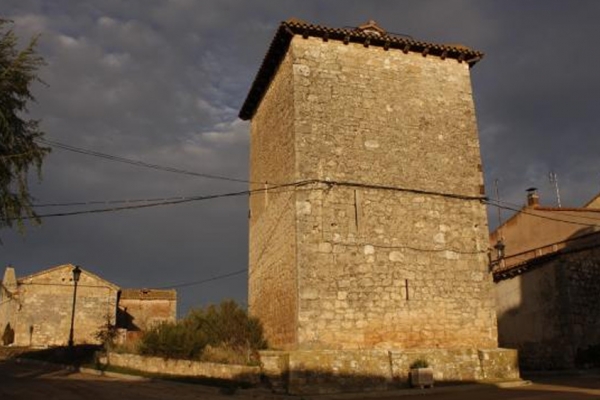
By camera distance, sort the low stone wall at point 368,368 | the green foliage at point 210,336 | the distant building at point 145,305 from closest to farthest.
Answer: the low stone wall at point 368,368, the green foliage at point 210,336, the distant building at point 145,305

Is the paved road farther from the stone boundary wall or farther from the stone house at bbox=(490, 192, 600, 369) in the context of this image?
the stone house at bbox=(490, 192, 600, 369)

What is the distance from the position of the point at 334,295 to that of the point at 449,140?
237 inches

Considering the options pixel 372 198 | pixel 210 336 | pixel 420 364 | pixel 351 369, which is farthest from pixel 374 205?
pixel 210 336

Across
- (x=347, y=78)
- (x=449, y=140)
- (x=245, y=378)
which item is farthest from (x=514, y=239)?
(x=245, y=378)

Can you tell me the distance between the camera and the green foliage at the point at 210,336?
51.1 ft

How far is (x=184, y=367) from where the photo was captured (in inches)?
607

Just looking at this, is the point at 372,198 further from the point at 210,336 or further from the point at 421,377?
the point at 210,336

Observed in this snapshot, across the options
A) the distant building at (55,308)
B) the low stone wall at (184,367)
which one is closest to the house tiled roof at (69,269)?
the distant building at (55,308)

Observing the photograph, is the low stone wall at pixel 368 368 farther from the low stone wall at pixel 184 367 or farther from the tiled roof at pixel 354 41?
the tiled roof at pixel 354 41

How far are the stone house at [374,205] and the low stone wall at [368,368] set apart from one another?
0.05m

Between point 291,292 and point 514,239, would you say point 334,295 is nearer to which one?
point 291,292

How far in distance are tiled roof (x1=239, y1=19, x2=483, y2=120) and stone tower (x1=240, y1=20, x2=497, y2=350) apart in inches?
1.6

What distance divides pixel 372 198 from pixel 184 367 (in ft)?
22.3

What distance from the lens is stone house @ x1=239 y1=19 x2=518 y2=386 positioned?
1470cm
